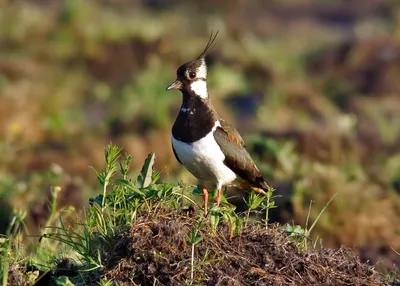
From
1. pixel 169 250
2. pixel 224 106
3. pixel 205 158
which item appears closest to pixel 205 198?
pixel 205 158

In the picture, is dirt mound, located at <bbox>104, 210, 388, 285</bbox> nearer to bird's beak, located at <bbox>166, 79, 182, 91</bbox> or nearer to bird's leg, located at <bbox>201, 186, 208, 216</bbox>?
bird's leg, located at <bbox>201, 186, 208, 216</bbox>

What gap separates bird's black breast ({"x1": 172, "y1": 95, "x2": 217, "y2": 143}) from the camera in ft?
19.5

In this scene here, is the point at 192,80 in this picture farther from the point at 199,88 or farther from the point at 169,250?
the point at 169,250

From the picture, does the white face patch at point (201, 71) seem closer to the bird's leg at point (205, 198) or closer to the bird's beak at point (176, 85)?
the bird's beak at point (176, 85)

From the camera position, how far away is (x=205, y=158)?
19.5 feet

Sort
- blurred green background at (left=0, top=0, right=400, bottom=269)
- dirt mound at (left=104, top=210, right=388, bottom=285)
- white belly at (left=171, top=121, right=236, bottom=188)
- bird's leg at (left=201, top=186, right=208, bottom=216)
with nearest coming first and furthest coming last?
dirt mound at (left=104, top=210, right=388, bottom=285)
bird's leg at (left=201, top=186, right=208, bottom=216)
white belly at (left=171, top=121, right=236, bottom=188)
blurred green background at (left=0, top=0, right=400, bottom=269)

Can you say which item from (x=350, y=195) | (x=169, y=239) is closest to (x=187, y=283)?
(x=169, y=239)

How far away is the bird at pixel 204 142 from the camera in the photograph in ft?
19.5

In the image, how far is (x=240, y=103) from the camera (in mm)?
14805

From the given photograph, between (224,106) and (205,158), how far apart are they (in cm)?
806

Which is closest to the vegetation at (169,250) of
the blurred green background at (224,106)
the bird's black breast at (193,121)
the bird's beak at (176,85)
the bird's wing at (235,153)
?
the bird's black breast at (193,121)

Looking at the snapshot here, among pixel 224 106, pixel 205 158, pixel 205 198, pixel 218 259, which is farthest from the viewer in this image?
pixel 224 106

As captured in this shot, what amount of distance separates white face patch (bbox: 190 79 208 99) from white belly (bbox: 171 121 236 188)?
216 mm

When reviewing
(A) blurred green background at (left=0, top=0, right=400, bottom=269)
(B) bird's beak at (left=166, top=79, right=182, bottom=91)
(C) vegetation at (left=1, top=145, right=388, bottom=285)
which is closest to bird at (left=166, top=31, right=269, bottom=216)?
(B) bird's beak at (left=166, top=79, right=182, bottom=91)
